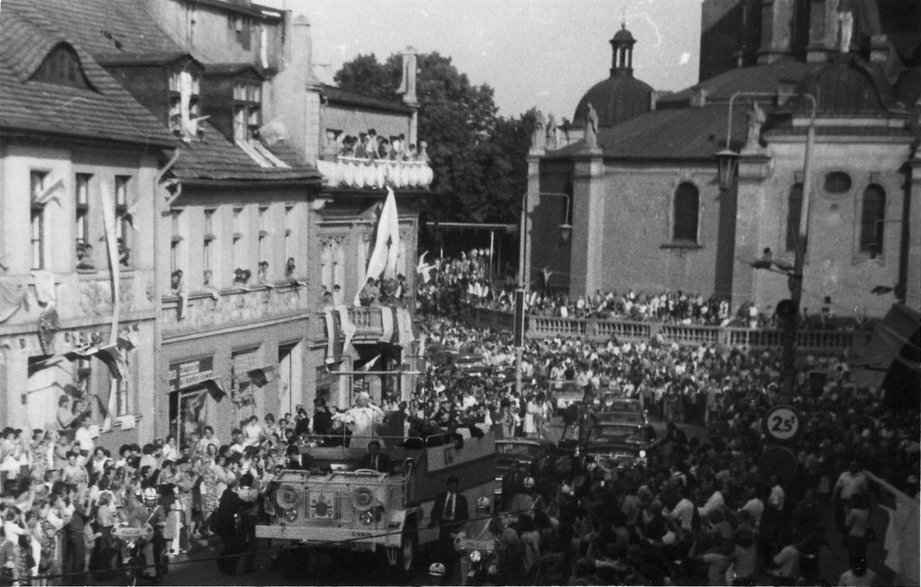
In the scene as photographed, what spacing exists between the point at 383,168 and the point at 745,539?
2692 centimetres

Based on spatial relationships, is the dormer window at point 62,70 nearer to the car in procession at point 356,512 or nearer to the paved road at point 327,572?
the car in procession at point 356,512

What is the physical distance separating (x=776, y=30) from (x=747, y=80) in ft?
20.5

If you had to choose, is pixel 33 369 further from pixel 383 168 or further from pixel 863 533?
pixel 383 168

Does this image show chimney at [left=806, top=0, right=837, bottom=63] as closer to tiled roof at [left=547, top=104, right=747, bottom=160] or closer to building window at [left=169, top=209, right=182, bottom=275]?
tiled roof at [left=547, top=104, right=747, bottom=160]

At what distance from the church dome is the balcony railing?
29.3 meters

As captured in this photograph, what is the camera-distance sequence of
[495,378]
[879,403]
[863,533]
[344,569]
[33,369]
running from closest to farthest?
[863,533]
[344,569]
[33,369]
[879,403]
[495,378]

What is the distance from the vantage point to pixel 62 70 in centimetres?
2934

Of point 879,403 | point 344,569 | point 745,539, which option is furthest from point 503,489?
point 879,403

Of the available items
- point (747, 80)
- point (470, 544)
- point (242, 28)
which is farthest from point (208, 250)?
point (747, 80)

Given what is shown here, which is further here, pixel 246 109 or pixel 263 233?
pixel 246 109

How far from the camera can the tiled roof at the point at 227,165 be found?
33781mm

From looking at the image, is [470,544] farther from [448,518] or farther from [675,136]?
[675,136]

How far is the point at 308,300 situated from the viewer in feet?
134

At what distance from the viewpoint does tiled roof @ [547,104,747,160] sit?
75.1 metres
